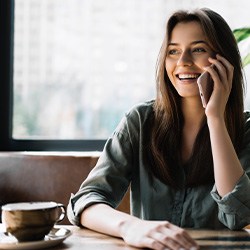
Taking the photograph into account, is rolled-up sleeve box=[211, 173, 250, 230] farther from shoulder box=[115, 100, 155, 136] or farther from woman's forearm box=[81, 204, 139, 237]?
shoulder box=[115, 100, 155, 136]

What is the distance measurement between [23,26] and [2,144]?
2.13 ft

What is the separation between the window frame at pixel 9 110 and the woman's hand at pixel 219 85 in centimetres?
138

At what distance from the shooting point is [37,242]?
1.17 metres

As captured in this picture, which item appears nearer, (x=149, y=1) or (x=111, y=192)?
(x=111, y=192)

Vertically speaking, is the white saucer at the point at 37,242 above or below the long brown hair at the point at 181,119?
below

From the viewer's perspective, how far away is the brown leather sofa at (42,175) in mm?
2439

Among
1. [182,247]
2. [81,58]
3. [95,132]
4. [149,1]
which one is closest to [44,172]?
[95,132]

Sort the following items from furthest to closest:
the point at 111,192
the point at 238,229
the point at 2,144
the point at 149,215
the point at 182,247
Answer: the point at 2,144 < the point at 149,215 < the point at 111,192 < the point at 238,229 < the point at 182,247

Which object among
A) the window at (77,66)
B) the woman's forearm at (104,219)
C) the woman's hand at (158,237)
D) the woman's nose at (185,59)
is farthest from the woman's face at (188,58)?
the window at (77,66)

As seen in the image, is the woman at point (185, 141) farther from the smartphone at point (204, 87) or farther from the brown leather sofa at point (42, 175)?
the brown leather sofa at point (42, 175)

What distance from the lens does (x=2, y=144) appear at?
300 centimetres

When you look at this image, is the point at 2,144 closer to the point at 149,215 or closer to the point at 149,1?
the point at 149,1

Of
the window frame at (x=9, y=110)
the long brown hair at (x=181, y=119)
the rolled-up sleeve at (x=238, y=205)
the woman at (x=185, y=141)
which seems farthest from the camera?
the window frame at (x=9, y=110)

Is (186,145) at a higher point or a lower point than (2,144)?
higher
